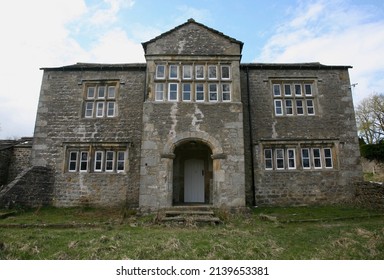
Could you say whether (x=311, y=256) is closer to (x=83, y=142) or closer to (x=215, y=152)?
(x=215, y=152)

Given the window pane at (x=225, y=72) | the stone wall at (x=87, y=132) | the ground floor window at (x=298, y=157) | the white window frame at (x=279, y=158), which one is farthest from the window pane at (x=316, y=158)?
the stone wall at (x=87, y=132)

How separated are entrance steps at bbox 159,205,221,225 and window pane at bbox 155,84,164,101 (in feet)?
18.0

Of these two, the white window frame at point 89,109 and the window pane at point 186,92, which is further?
the white window frame at point 89,109

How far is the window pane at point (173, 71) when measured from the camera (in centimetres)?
1360

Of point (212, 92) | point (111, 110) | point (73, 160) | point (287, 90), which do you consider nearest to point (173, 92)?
point (212, 92)

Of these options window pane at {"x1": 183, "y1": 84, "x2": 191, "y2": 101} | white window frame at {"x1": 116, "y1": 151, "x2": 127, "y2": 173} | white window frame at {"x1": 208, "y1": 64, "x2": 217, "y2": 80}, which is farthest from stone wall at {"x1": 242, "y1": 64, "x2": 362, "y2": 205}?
white window frame at {"x1": 116, "y1": 151, "x2": 127, "y2": 173}

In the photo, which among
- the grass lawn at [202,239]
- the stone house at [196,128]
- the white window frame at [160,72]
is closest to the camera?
the grass lawn at [202,239]

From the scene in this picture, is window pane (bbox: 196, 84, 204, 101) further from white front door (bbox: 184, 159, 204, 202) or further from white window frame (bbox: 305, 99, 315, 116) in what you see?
white window frame (bbox: 305, 99, 315, 116)

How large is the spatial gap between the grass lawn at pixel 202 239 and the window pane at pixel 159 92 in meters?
5.87

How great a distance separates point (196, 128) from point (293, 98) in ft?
21.5

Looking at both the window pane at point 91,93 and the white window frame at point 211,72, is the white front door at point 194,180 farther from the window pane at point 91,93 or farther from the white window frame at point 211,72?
the window pane at point 91,93

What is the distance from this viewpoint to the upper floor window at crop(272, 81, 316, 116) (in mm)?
15141

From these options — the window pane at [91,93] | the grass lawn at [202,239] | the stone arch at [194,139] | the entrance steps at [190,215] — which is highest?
the window pane at [91,93]
